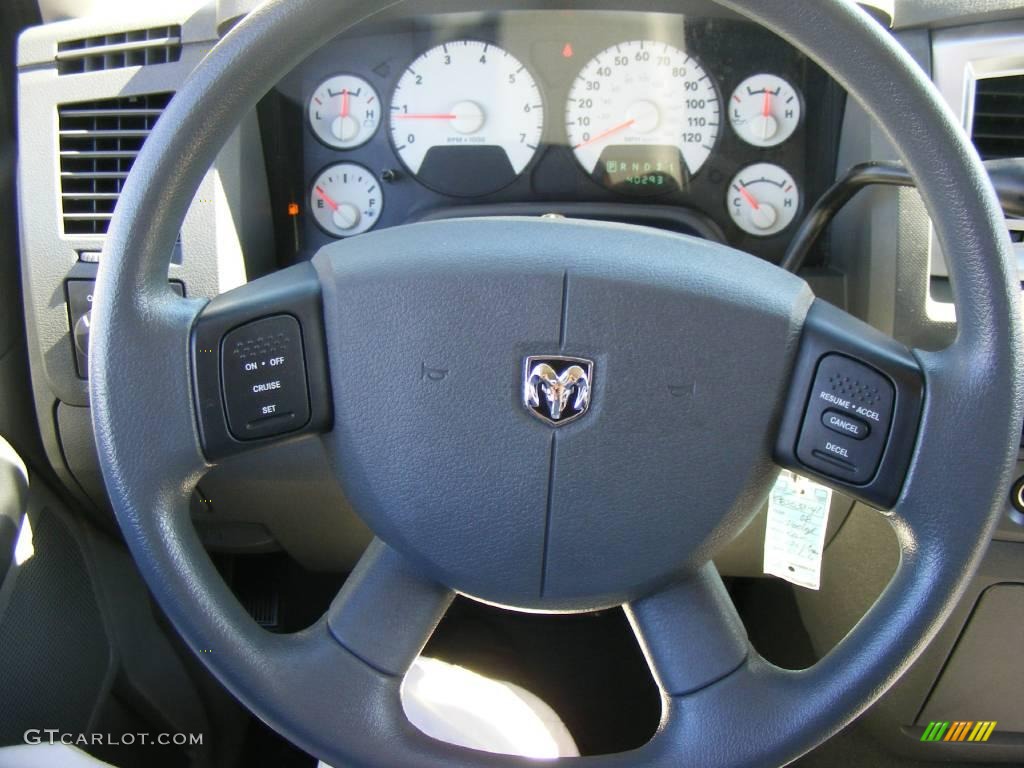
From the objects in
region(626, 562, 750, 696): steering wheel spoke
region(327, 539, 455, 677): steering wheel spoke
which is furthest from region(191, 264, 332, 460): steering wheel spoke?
region(626, 562, 750, 696): steering wheel spoke

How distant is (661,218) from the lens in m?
1.38

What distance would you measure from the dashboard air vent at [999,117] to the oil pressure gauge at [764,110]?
0.72 feet

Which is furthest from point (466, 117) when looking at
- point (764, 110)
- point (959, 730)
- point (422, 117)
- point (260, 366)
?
point (959, 730)

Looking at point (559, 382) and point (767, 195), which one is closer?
point (559, 382)

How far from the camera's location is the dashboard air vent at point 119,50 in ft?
4.16

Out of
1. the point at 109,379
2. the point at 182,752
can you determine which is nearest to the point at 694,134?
the point at 109,379

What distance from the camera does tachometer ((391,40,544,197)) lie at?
134 cm

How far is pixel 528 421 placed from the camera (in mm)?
777

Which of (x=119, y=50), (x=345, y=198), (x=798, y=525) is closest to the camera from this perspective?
(x=798, y=525)

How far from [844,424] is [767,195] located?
0.67 metres

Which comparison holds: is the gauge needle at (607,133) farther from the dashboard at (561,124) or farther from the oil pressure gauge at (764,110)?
the oil pressure gauge at (764,110)

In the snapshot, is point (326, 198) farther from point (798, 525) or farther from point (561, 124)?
point (798, 525)

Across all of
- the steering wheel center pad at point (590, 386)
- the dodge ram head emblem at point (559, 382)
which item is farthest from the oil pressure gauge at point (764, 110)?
the dodge ram head emblem at point (559, 382)

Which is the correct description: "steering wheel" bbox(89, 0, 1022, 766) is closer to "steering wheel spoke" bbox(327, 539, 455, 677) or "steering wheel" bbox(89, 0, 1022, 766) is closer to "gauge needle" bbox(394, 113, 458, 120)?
"steering wheel spoke" bbox(327, 539, 455, 677)
